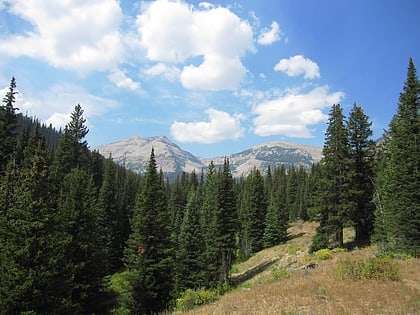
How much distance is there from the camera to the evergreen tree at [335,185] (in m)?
34.4

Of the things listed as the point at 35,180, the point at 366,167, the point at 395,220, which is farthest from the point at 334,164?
the point at 35,180

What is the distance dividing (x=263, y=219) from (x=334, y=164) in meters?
33.0

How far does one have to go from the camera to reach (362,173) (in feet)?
119

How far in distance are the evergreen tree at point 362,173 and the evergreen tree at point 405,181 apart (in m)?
4.77

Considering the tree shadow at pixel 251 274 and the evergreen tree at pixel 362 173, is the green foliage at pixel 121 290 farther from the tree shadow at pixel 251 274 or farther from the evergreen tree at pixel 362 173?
the evergreen tree at pixel 362 173

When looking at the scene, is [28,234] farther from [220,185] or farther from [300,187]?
[300,187]

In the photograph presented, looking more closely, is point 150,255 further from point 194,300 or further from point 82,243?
point 194,300

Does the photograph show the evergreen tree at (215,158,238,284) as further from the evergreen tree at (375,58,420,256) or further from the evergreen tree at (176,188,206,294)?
the evergreen tree at (375,58,420,256)

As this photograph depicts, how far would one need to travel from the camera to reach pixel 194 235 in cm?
4153

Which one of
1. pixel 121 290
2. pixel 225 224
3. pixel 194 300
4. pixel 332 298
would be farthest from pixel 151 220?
pixel 332 298

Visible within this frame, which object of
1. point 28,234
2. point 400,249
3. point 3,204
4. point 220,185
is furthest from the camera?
point 220,185

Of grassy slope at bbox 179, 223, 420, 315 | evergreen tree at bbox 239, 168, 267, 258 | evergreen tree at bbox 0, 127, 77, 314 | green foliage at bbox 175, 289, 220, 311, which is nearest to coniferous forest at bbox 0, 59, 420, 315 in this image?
evergreen tree at bbox 0, 127, 77, 314

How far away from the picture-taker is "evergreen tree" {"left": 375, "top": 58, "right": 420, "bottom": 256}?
24.6 m

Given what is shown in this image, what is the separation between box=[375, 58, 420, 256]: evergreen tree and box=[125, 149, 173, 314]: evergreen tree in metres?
20.2
